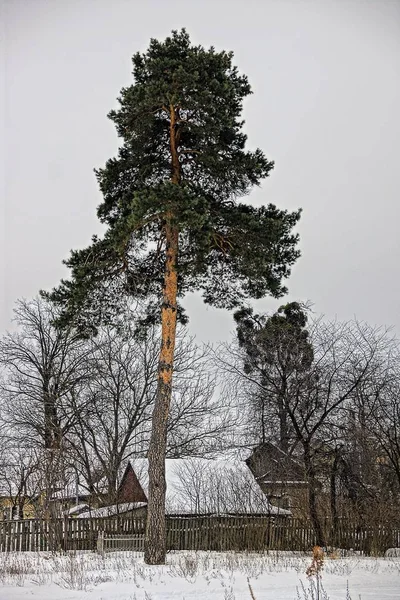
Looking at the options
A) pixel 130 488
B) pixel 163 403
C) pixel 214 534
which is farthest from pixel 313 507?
pixel 130 488

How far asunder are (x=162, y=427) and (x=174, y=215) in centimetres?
439

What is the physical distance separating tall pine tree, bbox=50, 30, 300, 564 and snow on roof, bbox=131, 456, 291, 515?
24.9 ft

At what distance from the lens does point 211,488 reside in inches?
805

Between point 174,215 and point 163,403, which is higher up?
point 174,215

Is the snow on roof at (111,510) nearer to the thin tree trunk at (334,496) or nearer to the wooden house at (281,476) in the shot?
the wooden house at (281,476)

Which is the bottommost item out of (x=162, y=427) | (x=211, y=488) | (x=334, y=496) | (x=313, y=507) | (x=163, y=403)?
(x=313, y=507)

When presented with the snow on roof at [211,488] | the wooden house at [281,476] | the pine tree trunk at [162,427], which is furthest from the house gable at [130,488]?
the pine tree trunk at [162,427]

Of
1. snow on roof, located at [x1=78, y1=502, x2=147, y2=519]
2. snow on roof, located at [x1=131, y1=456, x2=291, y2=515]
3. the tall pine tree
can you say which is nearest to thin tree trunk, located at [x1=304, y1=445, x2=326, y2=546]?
snow on roof, located at [x1=131, y1=456, x2=291, y2=515]

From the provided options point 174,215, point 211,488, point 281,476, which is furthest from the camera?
point 211,488

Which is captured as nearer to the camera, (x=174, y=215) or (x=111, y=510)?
(x=174, y=215)

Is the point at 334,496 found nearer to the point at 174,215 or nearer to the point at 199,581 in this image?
the point at 199,581

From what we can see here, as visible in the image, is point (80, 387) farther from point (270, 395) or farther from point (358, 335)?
point (358, 335)

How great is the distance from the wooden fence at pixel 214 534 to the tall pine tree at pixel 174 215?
4490 mm

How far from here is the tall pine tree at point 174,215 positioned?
472 inches
